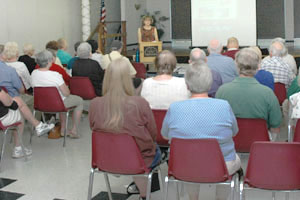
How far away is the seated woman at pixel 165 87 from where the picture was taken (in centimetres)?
412

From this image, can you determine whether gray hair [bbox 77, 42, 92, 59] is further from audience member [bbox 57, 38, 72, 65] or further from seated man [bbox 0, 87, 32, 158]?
seated man [bbox 0, 87, 32, 158]

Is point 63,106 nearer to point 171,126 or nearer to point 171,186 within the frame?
point 171,186

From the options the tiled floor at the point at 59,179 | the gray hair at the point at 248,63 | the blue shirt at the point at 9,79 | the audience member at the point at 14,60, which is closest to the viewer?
the gray hair at the point at 248,63

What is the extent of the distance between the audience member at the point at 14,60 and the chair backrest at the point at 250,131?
136 inches

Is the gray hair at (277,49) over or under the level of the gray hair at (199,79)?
over

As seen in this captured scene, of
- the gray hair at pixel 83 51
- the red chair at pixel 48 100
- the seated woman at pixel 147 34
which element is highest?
the seated woman at pixel 147 34

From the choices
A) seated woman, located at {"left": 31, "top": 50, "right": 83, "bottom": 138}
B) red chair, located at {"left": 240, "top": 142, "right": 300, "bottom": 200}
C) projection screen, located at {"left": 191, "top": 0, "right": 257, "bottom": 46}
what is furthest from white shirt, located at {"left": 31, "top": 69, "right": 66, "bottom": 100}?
projection screen, located at {"left": 191, "top": 0, "right": 257, "bottom": 46}

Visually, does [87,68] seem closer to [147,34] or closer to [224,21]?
[147,34]

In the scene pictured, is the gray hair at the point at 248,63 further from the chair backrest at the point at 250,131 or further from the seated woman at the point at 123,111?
the seated woman at the point at 123,111

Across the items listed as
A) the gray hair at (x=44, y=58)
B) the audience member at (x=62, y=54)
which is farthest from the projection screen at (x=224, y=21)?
the gray hair at (x=44, y=58)

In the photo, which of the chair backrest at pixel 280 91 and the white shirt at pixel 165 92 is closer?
the white shirt at pixel 165 92

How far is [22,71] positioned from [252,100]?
360 centimetres

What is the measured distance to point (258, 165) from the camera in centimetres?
277

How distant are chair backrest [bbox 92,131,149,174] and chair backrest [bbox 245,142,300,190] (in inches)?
29.9
